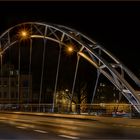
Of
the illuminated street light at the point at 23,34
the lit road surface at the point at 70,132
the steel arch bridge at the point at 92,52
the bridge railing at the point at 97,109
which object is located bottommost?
the lit road surface at the point at 70,132

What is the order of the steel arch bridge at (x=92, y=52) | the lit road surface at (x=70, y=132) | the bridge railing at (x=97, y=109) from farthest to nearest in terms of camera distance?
1. the steel arch bridge at (x=92, y=52)
2. the bridge railing at (x=97, y=109)
3. the lit road surface at (x=70, y=132)

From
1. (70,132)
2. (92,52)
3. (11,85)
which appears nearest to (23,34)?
(92,52)

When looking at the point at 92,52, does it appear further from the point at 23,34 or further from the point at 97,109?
the point at 23,34

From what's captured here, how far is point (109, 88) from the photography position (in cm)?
8594

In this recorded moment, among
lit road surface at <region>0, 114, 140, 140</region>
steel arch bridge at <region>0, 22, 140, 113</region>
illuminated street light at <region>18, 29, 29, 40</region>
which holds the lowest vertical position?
lit road surface at <region>0, 114, 140, 140</region>

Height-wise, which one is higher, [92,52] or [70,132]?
[92,52]

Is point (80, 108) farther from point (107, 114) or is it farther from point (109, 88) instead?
point (109, 88)

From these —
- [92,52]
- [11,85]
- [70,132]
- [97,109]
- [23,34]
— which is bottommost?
[70,132]

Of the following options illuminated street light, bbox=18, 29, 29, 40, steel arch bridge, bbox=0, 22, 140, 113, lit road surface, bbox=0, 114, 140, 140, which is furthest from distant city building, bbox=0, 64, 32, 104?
lit road surface, bbox=0, 114, 140, 140

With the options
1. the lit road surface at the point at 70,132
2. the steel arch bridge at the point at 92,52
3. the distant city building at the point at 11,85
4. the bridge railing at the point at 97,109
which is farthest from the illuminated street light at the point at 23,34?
the distant city building at the point at 11,85

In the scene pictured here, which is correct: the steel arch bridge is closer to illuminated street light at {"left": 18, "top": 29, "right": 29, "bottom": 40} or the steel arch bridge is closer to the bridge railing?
illuminated street light at {"left": 18, "top": 29, "right": 29, "bottom": 40}

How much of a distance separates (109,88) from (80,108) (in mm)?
50774

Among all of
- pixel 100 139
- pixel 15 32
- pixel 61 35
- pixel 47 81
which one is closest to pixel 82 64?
pixel 47 81

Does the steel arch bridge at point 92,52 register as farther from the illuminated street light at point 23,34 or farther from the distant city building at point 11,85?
the distant city building at point 11,85
